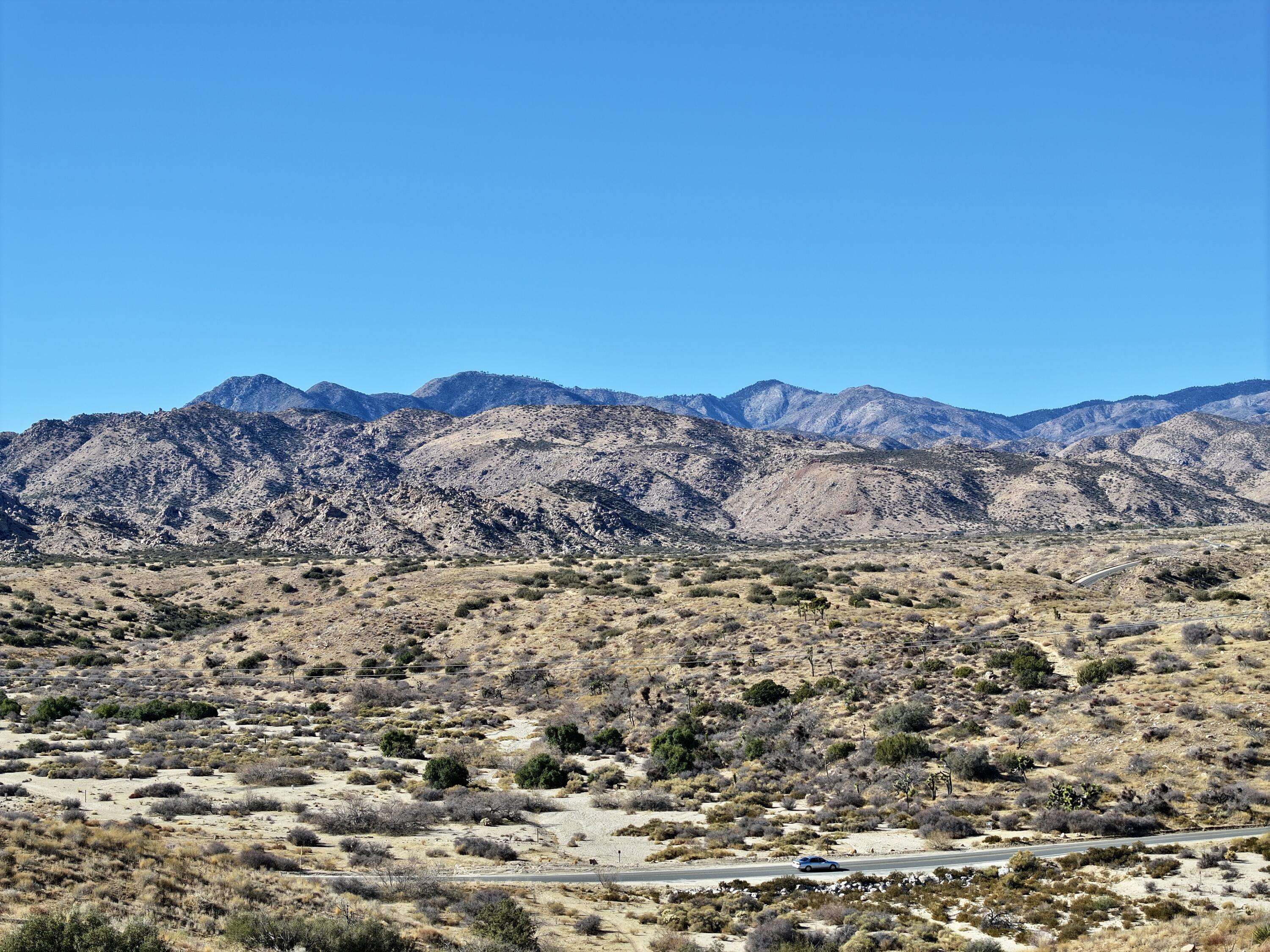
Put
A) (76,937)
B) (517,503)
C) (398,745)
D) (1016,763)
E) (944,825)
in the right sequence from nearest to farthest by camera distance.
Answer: (76,937) → (944,825) → (1016,763) → (398,745) → (517,503)

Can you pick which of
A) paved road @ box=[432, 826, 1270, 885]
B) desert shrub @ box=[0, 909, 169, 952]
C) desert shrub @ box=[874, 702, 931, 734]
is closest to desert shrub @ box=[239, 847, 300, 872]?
paved road @ box=[432, 826, 1270, 885]

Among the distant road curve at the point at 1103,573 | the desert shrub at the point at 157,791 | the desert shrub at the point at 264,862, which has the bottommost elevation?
the desert shrub at the point at 264,862

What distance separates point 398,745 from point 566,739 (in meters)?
7.31

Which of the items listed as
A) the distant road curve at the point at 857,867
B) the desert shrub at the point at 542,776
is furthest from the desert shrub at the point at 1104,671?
the desert shrub at the point at 542,776

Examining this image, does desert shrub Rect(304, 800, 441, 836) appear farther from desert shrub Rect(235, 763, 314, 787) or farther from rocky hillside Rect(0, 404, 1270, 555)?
rocky hillside Rect(0, 404, 1270, 555)

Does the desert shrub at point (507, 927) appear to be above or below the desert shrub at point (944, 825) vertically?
above

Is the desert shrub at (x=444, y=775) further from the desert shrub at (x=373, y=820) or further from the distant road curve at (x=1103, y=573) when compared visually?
the distant road curve at (x=1103, y=573)

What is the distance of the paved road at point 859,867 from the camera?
2614 cm

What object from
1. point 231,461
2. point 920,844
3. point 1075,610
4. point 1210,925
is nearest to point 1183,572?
point 1075,610

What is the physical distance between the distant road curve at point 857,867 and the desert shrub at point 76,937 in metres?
10.00

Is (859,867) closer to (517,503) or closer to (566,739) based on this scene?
(566,739)

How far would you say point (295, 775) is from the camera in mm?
34844

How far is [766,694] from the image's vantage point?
147 feet

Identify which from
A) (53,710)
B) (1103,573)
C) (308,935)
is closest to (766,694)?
(308,935)
